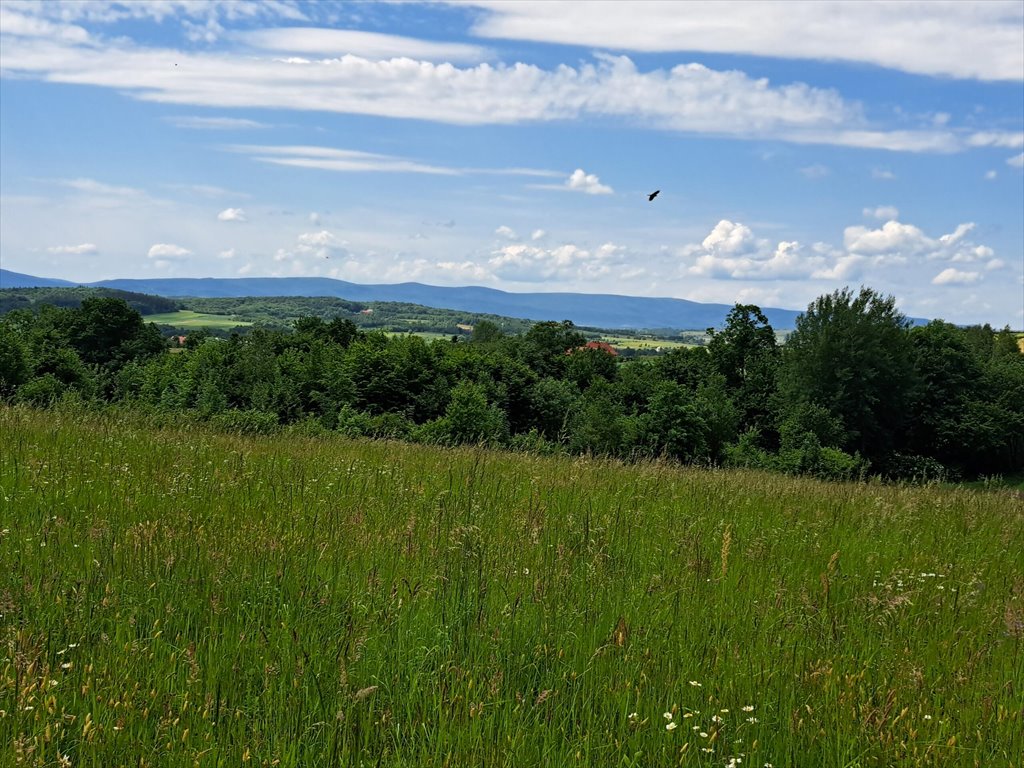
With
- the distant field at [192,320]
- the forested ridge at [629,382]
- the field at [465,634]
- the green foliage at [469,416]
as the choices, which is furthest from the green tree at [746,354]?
the distant field at [192,320]

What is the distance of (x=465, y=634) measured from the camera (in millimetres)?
3766

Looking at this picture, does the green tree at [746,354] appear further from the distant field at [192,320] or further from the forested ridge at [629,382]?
the distant field at [192,320]

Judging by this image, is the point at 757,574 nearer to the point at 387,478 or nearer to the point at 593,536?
the point at 593,536

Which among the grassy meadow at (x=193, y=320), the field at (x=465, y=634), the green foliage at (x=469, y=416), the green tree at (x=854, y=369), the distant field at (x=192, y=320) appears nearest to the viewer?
the field at (x=465, y=634)

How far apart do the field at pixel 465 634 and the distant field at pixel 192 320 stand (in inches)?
6635

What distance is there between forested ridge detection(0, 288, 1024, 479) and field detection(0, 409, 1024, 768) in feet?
110

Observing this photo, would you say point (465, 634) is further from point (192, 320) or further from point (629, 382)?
point (192, 320)

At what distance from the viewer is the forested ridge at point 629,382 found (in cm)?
4912

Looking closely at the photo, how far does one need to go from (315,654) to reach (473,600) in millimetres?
915

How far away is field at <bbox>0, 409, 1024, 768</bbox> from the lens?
2971mm

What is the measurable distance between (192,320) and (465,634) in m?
194

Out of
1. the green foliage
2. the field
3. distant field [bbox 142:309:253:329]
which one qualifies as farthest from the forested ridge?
distant field [bbox 142:309:253:329]

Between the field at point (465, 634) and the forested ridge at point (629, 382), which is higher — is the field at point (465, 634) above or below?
above

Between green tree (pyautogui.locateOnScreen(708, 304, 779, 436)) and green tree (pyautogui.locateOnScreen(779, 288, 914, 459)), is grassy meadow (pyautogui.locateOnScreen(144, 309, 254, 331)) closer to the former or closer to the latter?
green tree (pyautogui.locateOnScreen(708, 304, 779, 436))
